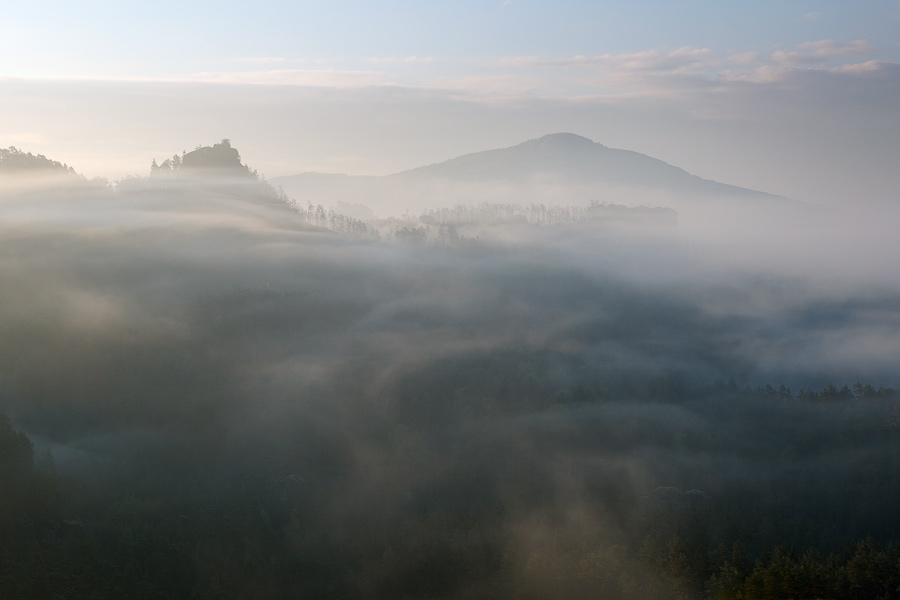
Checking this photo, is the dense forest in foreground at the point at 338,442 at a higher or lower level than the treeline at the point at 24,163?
lower

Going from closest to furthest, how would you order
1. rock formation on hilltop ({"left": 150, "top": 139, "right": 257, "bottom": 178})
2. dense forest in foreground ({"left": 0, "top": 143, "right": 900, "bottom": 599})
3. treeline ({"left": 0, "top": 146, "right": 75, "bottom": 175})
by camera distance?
dense forest in foreground ({"left": 0, "top": 143, "right": 900, "bottom": 599}) < treeline ({"left": 0, "top": 146, "right": 75, "bottom": 175}) < rock formation on hilltop ({"left": 150, "top": 139, "right": 257, "bottom": 178})

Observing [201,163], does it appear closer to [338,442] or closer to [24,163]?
[24,163]

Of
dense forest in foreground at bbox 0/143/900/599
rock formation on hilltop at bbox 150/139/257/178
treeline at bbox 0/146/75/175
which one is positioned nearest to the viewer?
dense forest in foreground at bbox 0/143/900/599

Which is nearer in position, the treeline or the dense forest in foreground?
the dense forest in foreground

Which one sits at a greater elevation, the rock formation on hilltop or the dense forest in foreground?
the rock formation on hilltop

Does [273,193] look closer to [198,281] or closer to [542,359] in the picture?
[198,281]

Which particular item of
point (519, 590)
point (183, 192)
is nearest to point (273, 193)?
point (183, 192)

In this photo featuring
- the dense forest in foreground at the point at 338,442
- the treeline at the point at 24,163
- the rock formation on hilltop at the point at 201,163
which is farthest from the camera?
the rock formation on hilltop at the point at 201,163

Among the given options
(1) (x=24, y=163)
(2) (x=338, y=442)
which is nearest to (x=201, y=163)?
(1) (x=24, y=163)
